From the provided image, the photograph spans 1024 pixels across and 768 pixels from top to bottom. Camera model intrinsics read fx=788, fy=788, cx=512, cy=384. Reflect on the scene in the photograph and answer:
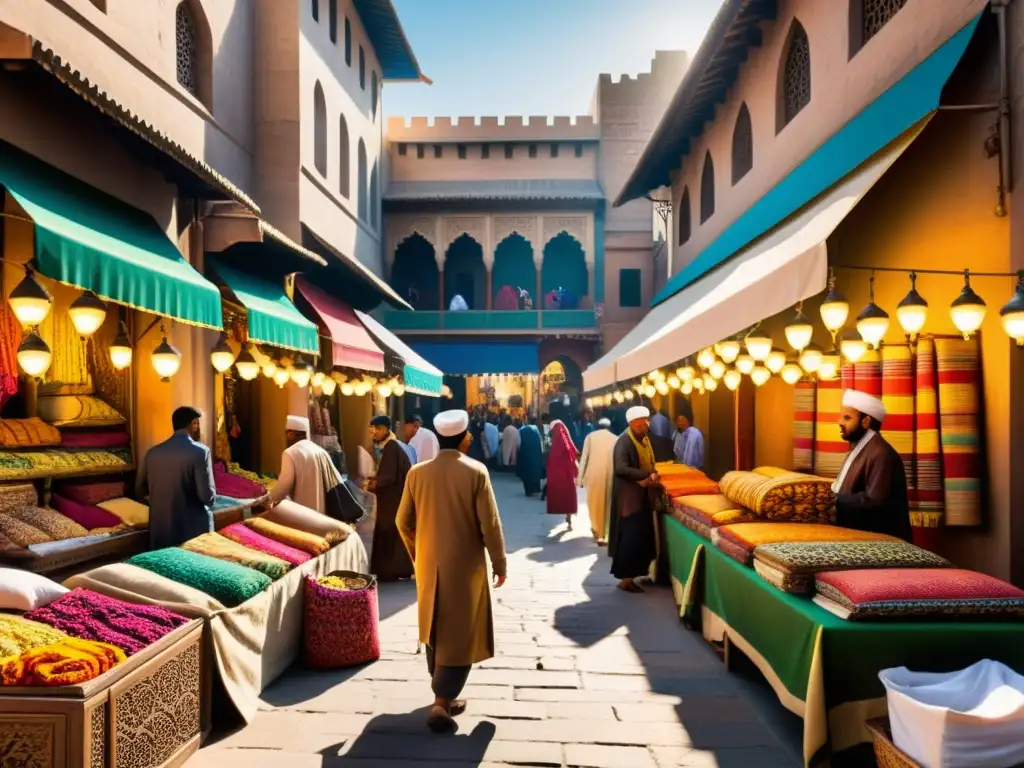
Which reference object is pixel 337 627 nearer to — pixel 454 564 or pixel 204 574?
pixel 204 574

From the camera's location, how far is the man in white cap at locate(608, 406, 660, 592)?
7.52m

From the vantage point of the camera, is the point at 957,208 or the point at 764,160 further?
the point at 764,160

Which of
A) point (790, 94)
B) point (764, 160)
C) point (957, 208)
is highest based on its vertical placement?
point (790, 94)

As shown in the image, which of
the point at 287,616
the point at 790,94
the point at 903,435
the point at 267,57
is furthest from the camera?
the point at 267,57

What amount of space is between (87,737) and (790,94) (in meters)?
9.04

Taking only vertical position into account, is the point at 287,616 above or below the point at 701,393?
below

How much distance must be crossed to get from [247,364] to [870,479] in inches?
254

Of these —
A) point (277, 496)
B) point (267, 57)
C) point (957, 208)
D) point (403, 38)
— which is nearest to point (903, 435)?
point (957, 208)

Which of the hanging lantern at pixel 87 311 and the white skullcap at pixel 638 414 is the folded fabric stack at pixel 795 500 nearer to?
the white skullcap at pixel 638 414

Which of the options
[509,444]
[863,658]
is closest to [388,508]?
[863,658]

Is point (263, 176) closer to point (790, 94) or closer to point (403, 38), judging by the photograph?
point (790, 94)

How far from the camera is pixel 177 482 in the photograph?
5.47 meters

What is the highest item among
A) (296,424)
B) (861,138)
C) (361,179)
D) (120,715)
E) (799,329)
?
(361,179)

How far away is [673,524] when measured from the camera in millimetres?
7121
